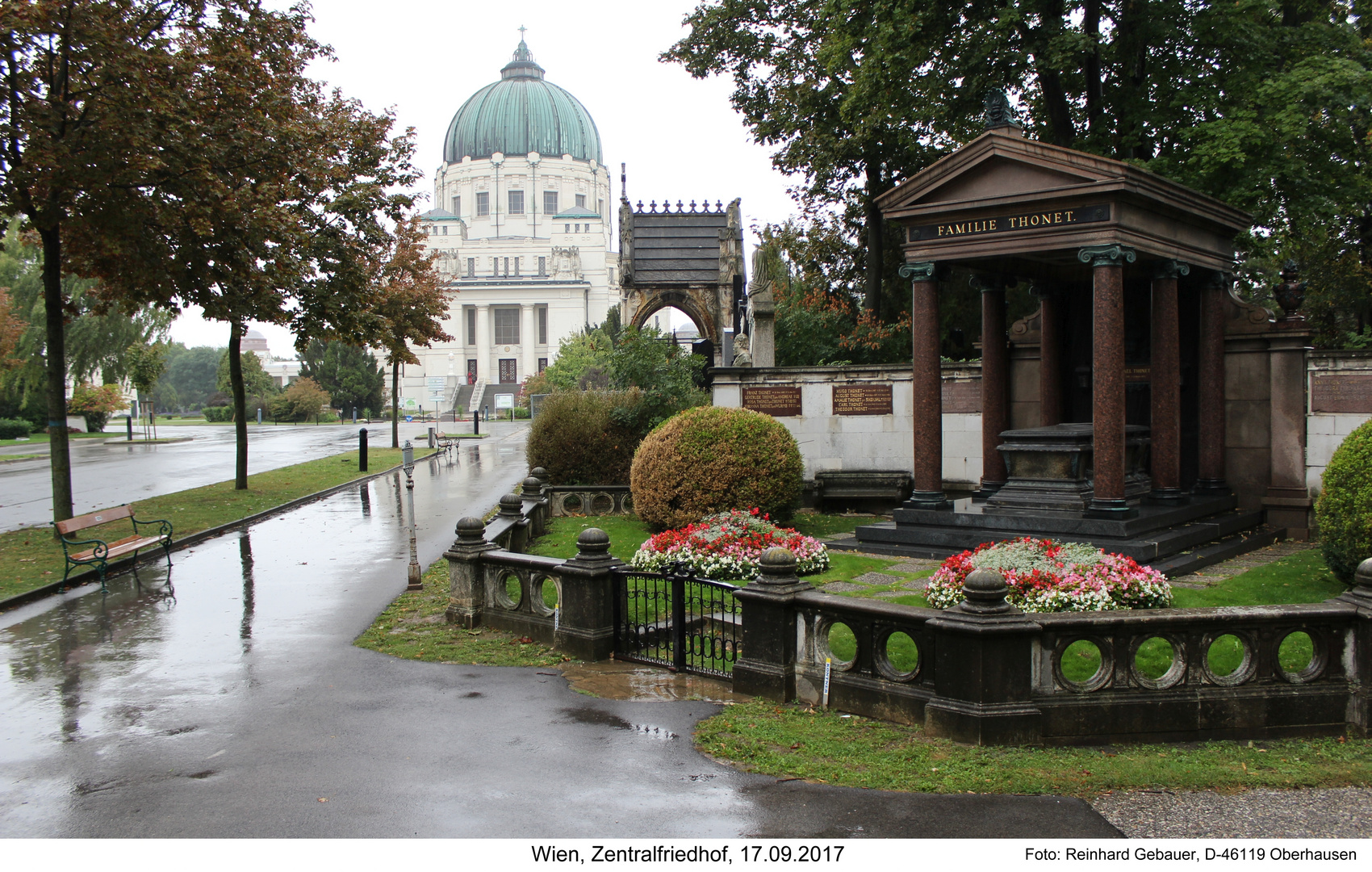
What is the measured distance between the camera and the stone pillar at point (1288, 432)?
14.0 meters

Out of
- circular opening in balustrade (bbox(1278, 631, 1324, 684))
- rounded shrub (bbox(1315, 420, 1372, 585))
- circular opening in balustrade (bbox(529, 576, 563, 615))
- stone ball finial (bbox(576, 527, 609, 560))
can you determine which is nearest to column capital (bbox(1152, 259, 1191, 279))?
rounded shrub (bbox(1315, 420, 1372, 585))

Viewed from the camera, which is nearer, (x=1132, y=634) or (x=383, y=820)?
(x=383, y=820)

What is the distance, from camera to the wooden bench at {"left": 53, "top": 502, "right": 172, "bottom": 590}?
43.0 feet

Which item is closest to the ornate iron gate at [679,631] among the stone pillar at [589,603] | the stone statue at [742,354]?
the stone pillar at [589,603]

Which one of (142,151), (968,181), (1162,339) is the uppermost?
(142,151)

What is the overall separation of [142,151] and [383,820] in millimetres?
13765

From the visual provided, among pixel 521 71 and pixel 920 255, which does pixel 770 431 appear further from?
pixel 521 71

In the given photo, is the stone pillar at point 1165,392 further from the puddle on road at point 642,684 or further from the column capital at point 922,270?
the puddle on road at point 642,684

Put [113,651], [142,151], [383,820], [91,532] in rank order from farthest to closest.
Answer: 1. [91,532]
2. [142,151]
3. [113,651]
4. [383,820]

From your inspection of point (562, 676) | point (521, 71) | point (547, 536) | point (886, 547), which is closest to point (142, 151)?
point (547, 536)

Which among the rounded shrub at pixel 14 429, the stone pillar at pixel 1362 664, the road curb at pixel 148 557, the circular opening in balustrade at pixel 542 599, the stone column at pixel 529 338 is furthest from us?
the stone column at pixel 529 338

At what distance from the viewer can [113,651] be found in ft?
31.6

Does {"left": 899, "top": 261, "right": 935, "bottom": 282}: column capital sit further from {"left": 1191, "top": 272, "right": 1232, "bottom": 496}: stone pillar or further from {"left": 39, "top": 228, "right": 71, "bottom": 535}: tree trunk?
{"left": 39, "top": 228, "right": 71, "bottom": 535}: tree trunk

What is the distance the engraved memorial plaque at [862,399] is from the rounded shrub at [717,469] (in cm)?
243
